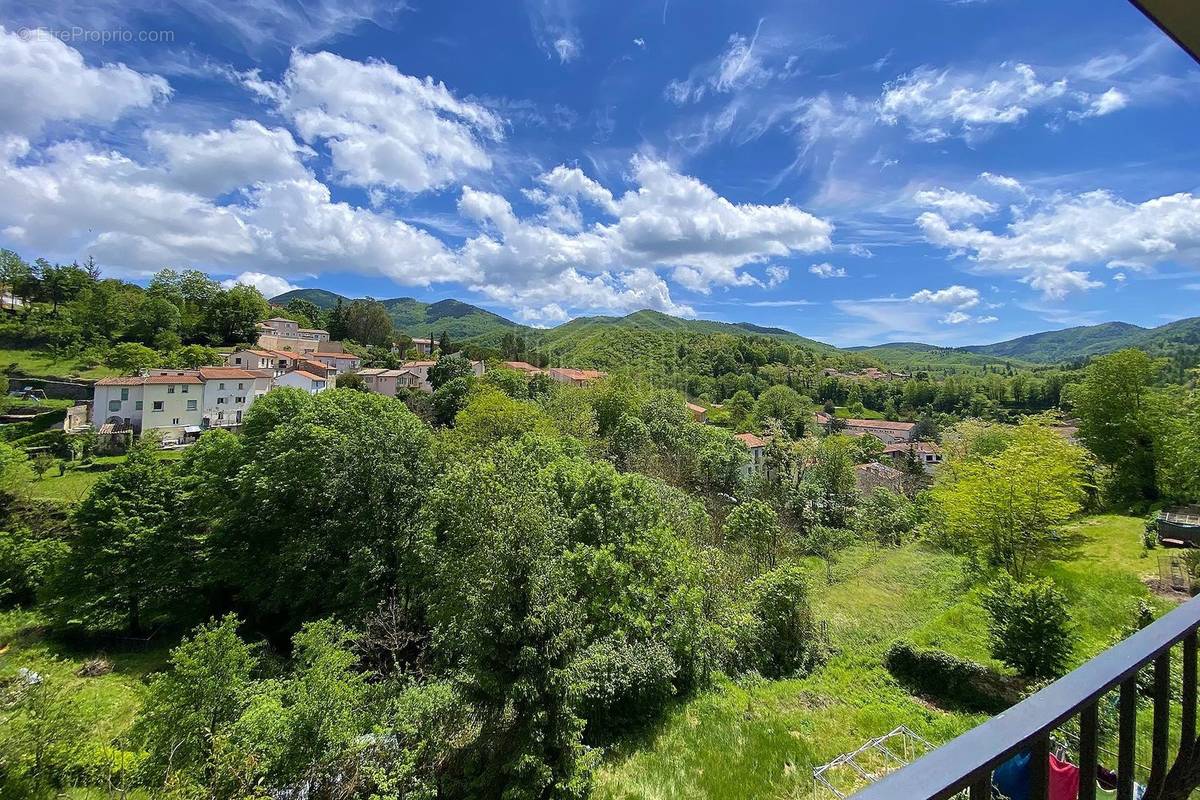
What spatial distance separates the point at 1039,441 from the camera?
730 inches

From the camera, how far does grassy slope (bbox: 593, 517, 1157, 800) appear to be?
27.3ft

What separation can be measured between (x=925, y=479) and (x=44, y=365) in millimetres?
75776

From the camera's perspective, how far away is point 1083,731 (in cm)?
137

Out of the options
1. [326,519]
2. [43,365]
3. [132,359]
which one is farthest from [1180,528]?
[43,365]

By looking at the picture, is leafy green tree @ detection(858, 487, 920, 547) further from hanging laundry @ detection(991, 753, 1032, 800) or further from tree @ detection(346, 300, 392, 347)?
tree @ detection(346, 300, 392, 347)

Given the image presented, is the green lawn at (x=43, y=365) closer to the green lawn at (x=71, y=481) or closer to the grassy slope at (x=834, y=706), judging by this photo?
the green lawn at (x=71, y=481)

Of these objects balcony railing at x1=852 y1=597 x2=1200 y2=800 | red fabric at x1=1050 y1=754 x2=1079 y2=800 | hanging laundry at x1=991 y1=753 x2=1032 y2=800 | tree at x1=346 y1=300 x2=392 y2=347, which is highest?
tree at x1=346 y1=300 x2=392 y2=347

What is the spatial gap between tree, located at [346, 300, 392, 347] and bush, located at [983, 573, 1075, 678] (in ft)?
243

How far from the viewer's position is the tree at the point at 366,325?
2781 inches

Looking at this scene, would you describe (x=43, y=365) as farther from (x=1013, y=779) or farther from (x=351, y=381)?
(x=1013, y=779)

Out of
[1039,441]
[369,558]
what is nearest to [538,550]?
[369,558]

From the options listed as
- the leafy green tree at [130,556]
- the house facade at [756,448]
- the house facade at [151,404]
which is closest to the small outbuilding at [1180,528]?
the house facade at [756,448]

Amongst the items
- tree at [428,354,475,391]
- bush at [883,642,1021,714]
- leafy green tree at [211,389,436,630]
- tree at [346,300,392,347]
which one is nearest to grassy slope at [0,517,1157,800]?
bush at [883,642,1021,714]

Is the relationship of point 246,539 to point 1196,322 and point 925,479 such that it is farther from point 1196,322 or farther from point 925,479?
point 1196,322
